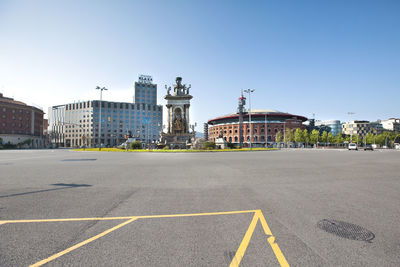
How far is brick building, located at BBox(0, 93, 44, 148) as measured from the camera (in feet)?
237

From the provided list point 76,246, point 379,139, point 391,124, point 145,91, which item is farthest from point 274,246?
point 391,124

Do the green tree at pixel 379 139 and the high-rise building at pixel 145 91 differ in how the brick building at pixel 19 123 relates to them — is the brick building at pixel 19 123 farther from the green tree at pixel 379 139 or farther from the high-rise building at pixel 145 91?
the green tree at pixel 379 139

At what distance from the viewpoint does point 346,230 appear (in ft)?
11.4

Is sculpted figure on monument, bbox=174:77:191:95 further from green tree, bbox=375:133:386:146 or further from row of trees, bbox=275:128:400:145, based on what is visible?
green tree, bbox=375:133:386:146

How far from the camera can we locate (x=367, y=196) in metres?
5.64

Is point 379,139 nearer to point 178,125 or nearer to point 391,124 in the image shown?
point 391,124

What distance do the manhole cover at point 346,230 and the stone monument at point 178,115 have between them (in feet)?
134

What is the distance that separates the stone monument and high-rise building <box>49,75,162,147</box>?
7272 cm

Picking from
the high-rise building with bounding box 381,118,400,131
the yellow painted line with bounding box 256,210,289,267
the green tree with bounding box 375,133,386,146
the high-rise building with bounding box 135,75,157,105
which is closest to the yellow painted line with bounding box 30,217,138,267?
the yellow painted line with bounding box 256,210,289,267

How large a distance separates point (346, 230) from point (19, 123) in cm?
10687

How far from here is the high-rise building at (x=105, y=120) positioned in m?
120

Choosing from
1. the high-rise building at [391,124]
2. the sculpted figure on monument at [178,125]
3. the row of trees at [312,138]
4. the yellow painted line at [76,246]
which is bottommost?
the yellow painted line at [76,246]

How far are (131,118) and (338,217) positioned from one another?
136 metres

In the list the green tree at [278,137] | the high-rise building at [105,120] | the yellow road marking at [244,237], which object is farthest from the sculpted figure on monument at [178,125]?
the high-rise building at [105,120]
